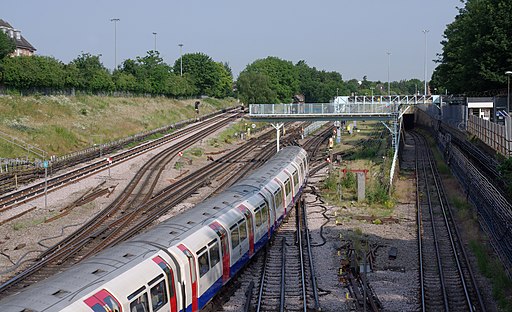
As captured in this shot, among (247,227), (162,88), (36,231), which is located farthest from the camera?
(162,88)

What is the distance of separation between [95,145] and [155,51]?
5010 centimetres

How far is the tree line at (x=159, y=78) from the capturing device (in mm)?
53656

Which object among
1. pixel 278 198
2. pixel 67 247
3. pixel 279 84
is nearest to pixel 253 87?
pixel 279 84

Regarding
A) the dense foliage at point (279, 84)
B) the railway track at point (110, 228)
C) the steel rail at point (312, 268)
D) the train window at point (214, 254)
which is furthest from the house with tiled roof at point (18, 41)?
the train window at point (214, 254)

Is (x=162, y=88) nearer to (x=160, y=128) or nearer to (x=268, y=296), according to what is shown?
(x=160, y=128)

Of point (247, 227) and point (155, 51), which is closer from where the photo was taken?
point (247, 227)

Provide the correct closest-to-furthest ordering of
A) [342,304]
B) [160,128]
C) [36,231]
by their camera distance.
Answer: [342,304], [36,231], [160,128]

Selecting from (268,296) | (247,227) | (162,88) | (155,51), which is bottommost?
(268,296)

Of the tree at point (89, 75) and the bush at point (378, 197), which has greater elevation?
the tree at point (89, 75)

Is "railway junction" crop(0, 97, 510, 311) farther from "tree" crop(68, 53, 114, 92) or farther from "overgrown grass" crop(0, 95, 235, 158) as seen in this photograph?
"tree" crop(68, 53, 114, 92)

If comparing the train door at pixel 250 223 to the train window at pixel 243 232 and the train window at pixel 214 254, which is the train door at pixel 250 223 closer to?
the train window at pixel 243 232

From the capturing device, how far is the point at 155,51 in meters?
94.7

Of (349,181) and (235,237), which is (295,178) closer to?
(349,181)

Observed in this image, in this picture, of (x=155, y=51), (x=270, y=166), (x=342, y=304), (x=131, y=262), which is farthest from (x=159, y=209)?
(x=155, y=51)
